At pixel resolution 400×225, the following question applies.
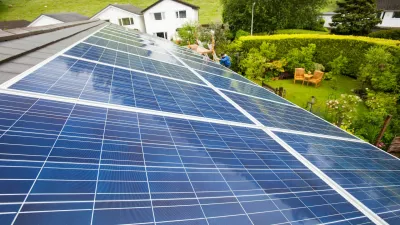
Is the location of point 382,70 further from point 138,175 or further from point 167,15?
point 167,15

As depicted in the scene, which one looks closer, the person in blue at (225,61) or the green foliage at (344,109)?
the green foliage at (344,109)

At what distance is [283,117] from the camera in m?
6.71

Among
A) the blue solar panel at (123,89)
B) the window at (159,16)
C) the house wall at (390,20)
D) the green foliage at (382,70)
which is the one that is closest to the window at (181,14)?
the window at (159,16)

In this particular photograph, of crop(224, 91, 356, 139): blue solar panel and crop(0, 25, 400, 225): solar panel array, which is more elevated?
crop(0, 25, 400, 225): solar panel array

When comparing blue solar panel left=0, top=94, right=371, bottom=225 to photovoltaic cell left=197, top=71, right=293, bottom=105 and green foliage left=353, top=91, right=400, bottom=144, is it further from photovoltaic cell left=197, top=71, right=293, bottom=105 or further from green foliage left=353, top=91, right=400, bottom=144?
green foliage left=353, top=91, right=400, bottom=144

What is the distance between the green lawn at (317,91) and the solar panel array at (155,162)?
14.5 metres

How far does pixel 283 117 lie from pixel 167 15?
43.9 meters

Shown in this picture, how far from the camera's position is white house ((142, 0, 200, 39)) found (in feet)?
143

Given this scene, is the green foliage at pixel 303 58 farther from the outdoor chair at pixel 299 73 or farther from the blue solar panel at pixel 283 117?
the blue solar panel at pixel 283 117

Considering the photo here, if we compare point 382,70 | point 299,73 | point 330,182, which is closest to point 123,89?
point 330,182

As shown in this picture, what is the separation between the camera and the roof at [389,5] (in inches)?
1745

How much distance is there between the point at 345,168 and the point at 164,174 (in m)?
4.17

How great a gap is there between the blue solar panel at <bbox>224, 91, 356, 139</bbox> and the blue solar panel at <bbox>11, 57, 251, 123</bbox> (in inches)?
30.3

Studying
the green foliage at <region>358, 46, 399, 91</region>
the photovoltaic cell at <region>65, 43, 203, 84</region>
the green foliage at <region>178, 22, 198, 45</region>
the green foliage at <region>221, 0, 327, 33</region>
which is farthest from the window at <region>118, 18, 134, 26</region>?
the photovoltaic cell at <region>65, 43, 203, 84</region>
